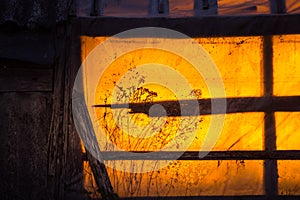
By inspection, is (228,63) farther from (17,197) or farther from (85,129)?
(17,197)

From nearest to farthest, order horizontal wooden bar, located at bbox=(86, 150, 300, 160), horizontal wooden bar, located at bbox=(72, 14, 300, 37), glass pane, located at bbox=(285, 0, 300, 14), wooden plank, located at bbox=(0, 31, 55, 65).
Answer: wooden plank, located at bbox=(0, 31, 55, 65) → horizontal wooden bar, located at bbox=(86, 150, 300, 160) → horizontal wooden bar, located at bbox=(72, 14, 300, 37) → glass pane, located at bbox=(285, 0, 300, 14)

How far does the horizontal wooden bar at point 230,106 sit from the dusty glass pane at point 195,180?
66 cm

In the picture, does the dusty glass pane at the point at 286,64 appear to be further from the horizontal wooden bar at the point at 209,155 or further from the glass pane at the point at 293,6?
the horizontal wooden bar at the point at 209,155

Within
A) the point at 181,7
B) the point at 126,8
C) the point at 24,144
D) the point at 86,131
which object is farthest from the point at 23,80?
the point at 181,7

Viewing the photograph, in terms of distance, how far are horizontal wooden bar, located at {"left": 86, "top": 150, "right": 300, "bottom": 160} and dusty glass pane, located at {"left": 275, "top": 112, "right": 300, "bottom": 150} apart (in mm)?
112

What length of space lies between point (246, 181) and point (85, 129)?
2.17m

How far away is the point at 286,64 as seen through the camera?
580cm

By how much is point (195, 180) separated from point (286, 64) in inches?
75.6

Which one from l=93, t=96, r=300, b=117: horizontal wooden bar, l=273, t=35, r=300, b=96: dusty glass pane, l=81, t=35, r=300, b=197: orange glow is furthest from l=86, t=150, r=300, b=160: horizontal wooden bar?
l=273, t=35, r=300, b=96: dusty glass pane

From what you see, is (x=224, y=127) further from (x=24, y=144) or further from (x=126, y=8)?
(x=24, y=144)

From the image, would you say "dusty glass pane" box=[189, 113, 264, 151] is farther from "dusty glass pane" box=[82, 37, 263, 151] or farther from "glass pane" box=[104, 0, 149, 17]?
"glass pane" box=[104, 0, 149, 17]

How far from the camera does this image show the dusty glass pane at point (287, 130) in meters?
5.73

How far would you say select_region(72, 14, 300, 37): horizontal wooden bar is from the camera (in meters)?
5.74

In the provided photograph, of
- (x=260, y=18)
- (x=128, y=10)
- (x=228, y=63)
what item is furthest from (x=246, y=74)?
(x=128, y=10)
